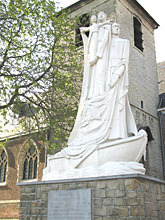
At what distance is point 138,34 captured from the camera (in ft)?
65.0

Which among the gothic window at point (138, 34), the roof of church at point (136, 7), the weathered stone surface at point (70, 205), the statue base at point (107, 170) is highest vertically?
the roof of church at point (136, 7)

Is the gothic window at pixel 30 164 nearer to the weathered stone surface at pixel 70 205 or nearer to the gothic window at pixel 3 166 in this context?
the gothic window at pixel 3 166

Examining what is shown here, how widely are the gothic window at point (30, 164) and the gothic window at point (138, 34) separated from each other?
33.6 feet

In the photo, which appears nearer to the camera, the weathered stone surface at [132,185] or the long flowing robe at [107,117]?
the weathered stone surface at [132,185]

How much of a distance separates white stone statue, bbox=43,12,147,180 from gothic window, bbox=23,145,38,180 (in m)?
11.8

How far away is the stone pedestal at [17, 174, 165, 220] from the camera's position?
5.00 m

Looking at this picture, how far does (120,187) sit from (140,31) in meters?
16.8

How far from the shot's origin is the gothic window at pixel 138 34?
64.2 ft

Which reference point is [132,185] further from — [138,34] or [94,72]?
[138,34]

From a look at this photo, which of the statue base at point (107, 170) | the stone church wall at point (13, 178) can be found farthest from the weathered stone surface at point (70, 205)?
the stone church wall at point (13, 178)

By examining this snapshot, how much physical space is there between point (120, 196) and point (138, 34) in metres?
16.6

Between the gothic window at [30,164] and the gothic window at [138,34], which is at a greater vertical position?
the gothic window at [138,34]

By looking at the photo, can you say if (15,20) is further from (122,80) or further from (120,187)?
(120,187)

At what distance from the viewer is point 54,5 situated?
12.6 m
